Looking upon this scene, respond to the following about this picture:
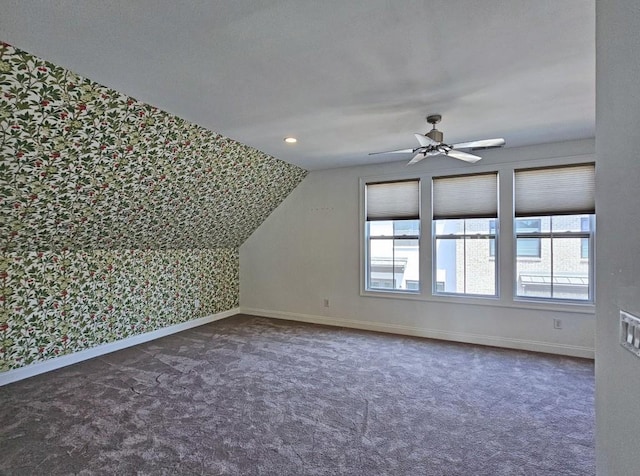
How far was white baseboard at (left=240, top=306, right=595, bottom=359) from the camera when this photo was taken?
12.8 feet

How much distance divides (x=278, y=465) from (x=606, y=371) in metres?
1.81

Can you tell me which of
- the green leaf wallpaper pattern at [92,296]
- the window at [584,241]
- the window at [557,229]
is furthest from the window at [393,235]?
the green leaf wallpaper pattern at [92,296]

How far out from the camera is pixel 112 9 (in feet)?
5.50

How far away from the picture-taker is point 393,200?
491 cm

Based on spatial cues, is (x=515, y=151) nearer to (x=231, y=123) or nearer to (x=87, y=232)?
(x=231, y=123)

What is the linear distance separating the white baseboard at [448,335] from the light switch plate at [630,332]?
351 cm

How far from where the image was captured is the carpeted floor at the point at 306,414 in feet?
6.81

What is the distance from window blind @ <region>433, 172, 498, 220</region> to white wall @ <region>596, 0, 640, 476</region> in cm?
323

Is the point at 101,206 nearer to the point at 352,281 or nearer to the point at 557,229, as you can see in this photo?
the point at 352,281

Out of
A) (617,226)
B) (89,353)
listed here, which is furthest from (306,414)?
(89,353)

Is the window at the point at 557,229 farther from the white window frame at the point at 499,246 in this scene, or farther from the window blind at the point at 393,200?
the window blind at the point at 393,200

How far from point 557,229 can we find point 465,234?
40.7 inches

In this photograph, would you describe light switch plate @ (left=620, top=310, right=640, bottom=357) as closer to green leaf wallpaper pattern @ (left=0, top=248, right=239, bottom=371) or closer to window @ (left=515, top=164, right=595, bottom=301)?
window @ (left=515, top=164, right=595, bottom=301)

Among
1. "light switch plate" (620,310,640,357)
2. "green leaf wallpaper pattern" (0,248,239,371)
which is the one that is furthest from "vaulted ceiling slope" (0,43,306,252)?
"light switch plate" (620,310,640,357)
